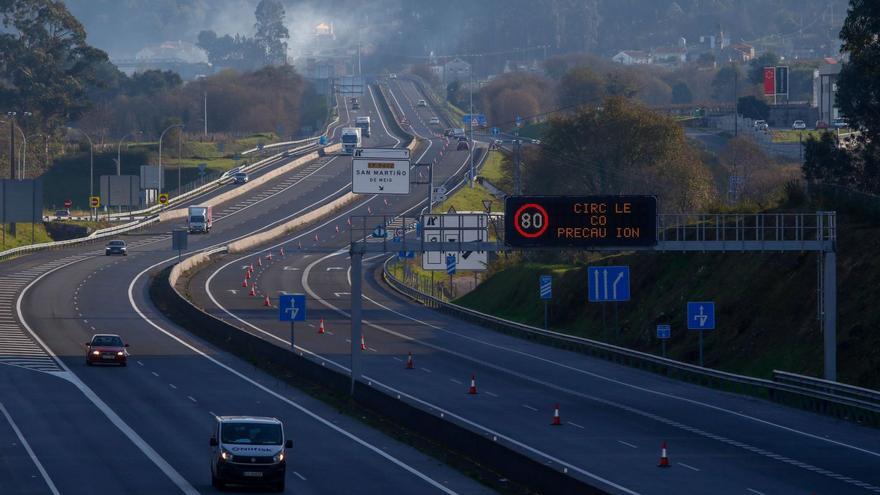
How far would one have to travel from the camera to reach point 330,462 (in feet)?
115

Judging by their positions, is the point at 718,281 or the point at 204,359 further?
the point at 718,281

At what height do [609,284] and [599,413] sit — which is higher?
[609,284]

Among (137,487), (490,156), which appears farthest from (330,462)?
(490,156)

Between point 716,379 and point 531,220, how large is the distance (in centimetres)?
1185

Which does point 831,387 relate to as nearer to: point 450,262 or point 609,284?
point 609,284

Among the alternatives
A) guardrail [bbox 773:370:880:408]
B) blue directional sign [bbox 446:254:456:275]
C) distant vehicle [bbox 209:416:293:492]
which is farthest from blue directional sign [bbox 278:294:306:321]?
blue directional sign [bbox 446:254:456:275]

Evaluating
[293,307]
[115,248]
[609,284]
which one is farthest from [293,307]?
[115,248]

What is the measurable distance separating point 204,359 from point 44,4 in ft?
426

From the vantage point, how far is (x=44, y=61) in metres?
176

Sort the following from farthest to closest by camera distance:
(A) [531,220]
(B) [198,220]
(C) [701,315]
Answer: (B) [198,220], (C) [701,315], (A) [531,220]

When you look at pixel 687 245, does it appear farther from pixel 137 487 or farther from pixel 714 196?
pixel 714 196

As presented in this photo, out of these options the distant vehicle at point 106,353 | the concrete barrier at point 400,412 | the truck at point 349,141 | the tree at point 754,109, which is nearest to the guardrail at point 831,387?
the concrete barrier at point 400,412

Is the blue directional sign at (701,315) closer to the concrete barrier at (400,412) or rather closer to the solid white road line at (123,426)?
the concrete barrier at (400,412)

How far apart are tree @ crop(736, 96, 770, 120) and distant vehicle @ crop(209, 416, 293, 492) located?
521ft
